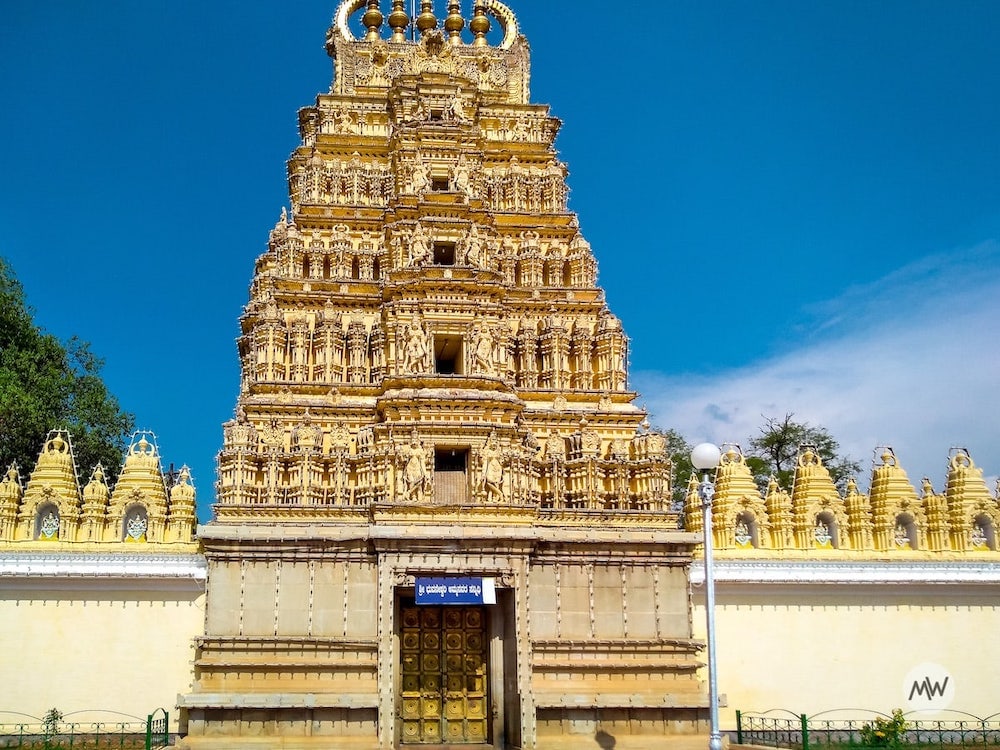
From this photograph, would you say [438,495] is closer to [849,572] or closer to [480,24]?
[849,572]

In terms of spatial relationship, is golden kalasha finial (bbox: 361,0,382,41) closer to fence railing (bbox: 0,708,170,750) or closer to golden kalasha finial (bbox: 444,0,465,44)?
golden kalasha finial (bbox: 444,0,465,44)

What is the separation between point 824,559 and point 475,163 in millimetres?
14182

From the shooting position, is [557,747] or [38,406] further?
[38,406]

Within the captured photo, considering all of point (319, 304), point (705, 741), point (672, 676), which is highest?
point (319, 304)

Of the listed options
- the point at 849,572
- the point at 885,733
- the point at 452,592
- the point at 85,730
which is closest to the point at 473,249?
the point at 452,592

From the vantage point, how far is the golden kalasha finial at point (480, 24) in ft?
110

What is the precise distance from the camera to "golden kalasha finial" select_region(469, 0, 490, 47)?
33.6 metres

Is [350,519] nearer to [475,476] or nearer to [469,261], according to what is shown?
[475,476]

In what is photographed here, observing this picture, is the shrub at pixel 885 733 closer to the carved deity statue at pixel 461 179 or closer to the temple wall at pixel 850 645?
the temple wall at pixel 850 645

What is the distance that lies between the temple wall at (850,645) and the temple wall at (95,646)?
1229cm

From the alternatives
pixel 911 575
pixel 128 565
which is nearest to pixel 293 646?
pixel 128 565

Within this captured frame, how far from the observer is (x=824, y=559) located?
24.6 metres

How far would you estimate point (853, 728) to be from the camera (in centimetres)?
2356

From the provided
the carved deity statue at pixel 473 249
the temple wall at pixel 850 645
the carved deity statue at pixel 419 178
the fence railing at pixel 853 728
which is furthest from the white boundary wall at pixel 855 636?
the carved deity statue at pixel 419 178
